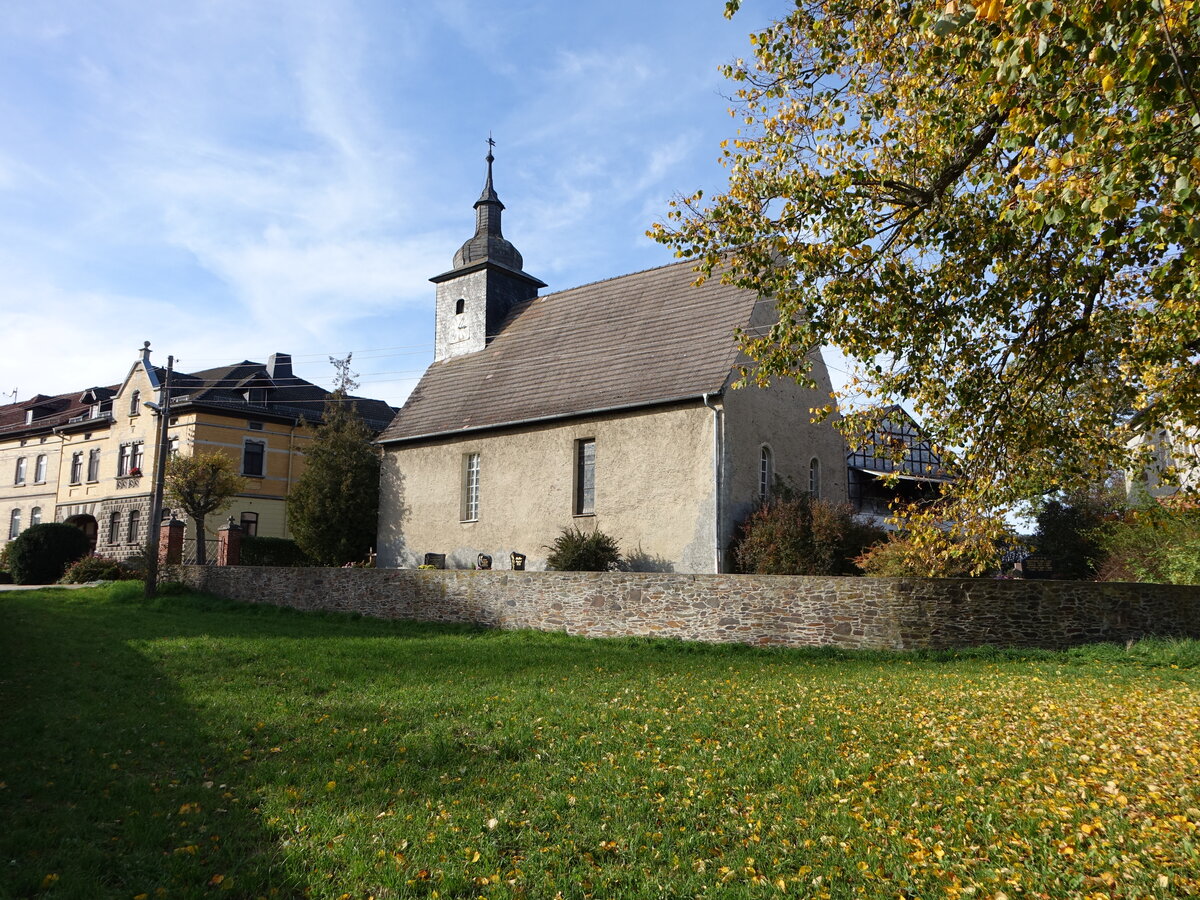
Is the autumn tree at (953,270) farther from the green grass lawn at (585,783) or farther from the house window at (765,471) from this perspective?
the house window at (765,471)

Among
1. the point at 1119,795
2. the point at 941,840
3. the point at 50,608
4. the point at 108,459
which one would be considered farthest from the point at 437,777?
the point at 108,459

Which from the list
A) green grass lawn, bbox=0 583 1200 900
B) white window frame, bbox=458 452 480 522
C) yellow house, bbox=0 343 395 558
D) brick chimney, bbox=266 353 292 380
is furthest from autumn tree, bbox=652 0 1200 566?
brick chimney, bbox=266 353 292 380

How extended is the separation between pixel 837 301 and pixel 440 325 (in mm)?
22160

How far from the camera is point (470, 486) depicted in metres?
25.2

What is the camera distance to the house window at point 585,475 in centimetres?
2231

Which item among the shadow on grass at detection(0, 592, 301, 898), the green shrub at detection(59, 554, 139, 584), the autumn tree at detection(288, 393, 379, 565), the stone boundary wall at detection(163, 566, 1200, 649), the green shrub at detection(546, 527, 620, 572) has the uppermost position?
the autumn tree at detection(288, 393, 379, 565)

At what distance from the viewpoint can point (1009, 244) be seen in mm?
9164

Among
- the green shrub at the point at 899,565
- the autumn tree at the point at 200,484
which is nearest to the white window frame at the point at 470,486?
the green shrub at the point at 899,565

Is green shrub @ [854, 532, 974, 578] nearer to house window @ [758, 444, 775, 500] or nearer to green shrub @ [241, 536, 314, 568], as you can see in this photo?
house window @ [758, 444, 775, 500]

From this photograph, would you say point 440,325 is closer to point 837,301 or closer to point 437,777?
point 837,301

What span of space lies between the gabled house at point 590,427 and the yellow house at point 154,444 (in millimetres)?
11723

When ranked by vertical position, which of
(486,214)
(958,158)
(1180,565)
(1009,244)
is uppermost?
(486,214)

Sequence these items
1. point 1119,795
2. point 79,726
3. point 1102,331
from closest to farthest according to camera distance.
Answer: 1. point 1119,795
2. point 79,726
3. point 1102,331

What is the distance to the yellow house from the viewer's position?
3847 centimetres
